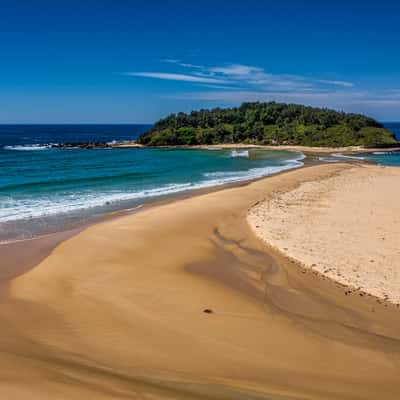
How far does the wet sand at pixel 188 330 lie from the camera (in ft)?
18.7

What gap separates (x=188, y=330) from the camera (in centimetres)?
769

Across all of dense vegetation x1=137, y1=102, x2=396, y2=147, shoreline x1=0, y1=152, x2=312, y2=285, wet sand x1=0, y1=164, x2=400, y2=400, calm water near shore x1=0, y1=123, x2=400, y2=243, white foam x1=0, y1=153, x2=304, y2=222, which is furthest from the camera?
dense vegetation x1=137, y1=102, x2=396, y2=147

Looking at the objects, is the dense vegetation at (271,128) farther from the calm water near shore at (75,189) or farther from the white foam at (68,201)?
the white foam at (68,201)

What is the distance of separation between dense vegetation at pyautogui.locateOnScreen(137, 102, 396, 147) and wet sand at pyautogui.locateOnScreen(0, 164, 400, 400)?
7767 centimetres

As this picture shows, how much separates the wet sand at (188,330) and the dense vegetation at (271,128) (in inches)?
3058

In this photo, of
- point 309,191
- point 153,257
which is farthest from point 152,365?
point 309,191

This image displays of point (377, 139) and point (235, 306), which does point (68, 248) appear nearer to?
point (235, 306)

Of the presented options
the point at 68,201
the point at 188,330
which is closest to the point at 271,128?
the point at 68,201

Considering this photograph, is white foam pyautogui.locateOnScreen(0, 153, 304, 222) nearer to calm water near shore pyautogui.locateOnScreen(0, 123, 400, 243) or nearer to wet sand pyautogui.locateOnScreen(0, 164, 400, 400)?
calm water near shore pyautogui.locateOnScreen(0, 123, 400, 243)

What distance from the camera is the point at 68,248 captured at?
1318cm

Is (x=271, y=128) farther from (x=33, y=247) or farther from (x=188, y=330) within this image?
(x=188, y=330)

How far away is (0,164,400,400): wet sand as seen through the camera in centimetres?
571

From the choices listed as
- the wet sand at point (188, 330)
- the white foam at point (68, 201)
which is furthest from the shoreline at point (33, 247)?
the white foam at point (68, 201)

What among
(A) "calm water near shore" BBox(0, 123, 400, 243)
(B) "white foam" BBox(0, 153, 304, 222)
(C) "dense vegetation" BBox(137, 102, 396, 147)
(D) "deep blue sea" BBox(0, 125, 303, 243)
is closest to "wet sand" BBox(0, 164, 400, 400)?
(D) "deep blue sea" BBox(0, 125, 303, 243)
